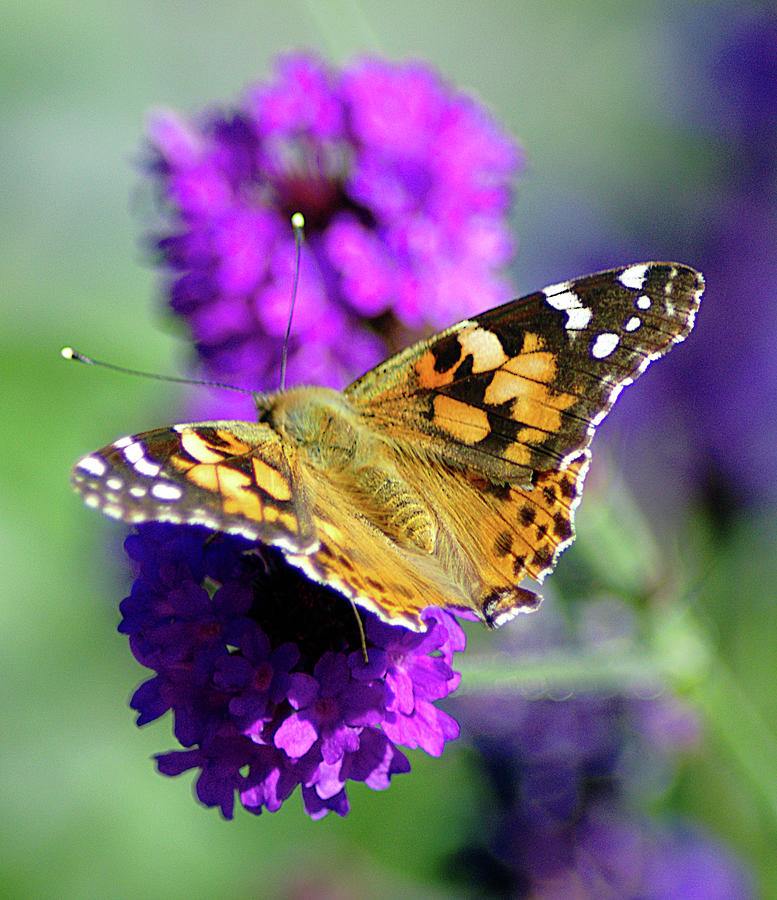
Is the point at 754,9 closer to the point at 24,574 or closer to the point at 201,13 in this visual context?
the point at 201,13

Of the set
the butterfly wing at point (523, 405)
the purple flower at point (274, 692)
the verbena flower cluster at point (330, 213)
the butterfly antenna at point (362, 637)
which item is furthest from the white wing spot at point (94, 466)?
the verbena flower cluster at point (330, 213)

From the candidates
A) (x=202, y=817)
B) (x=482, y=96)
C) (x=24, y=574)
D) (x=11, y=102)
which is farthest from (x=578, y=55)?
(x=202, y=817)

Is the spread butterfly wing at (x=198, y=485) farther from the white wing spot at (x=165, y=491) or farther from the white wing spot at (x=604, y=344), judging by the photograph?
the white wing spot at (x=604, y=344)

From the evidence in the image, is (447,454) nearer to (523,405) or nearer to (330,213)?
(523,405)

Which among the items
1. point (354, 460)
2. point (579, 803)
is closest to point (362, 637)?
point (354, 460)

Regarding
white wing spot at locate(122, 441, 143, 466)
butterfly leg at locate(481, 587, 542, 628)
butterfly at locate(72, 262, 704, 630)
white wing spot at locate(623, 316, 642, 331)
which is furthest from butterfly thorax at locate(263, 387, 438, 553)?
white wing spot at locate(623, 316, 642, 331)

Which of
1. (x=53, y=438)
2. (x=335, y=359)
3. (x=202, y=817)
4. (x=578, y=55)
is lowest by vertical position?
(x=202, y=817)

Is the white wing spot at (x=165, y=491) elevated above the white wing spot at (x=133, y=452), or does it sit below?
below
